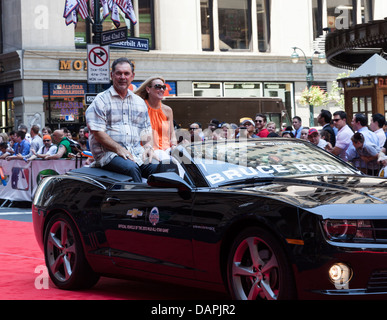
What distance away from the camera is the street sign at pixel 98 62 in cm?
1698

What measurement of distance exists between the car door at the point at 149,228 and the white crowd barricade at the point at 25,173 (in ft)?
35.0

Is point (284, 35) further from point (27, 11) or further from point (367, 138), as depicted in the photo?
point (367, 138)

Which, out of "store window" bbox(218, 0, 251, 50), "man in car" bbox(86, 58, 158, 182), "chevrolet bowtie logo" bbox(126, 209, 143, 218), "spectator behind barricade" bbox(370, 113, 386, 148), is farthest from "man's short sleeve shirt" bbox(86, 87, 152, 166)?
"store window" bbox(218, 0, 251, 50)

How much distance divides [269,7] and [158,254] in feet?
121

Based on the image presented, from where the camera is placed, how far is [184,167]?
655 centimetres

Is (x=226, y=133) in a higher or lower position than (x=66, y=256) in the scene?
higher

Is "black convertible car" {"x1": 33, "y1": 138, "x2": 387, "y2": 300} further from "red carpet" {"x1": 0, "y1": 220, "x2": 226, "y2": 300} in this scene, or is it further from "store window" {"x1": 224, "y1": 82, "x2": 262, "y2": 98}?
"store window" {"x1": 224, "y1": 82, "x2": 262, "y2": 98}

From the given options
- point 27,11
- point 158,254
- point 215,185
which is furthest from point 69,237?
point 27,11

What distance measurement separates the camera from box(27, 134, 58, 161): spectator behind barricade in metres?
18.5

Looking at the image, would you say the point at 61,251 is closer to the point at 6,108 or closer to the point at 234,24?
the point at 6,108

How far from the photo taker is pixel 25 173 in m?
18.6

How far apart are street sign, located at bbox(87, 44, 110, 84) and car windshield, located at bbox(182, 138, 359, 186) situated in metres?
10.5

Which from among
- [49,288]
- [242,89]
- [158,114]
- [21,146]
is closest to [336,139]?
[158,114]

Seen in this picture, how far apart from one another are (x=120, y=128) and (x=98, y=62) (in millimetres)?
9457
